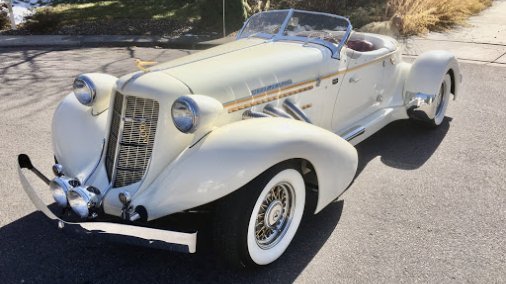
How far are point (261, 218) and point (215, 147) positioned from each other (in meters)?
0.57

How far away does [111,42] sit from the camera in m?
10.5

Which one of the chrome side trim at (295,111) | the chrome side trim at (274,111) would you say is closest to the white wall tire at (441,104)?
the chrome side trim at (295,111)

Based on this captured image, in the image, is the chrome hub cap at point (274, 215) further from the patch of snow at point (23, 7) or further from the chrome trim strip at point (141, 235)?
the patch of snow at point (23, 7)

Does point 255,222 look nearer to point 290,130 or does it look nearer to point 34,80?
point 290,130

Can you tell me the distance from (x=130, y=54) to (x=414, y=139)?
6.52m

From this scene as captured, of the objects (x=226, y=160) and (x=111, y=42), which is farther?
(x=111, y=42)

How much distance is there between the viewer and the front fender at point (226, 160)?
261 centimetres

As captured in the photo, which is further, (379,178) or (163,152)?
(379,178)

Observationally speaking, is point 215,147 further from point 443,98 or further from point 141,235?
point 443,98

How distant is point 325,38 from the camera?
414cm

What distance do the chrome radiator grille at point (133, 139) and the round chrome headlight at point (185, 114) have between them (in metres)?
0.19

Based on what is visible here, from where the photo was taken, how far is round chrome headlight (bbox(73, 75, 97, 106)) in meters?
3.46

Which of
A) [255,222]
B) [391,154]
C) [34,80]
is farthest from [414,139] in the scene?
[34,80]

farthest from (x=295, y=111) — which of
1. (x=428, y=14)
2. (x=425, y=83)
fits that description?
(x=428, y=14)
